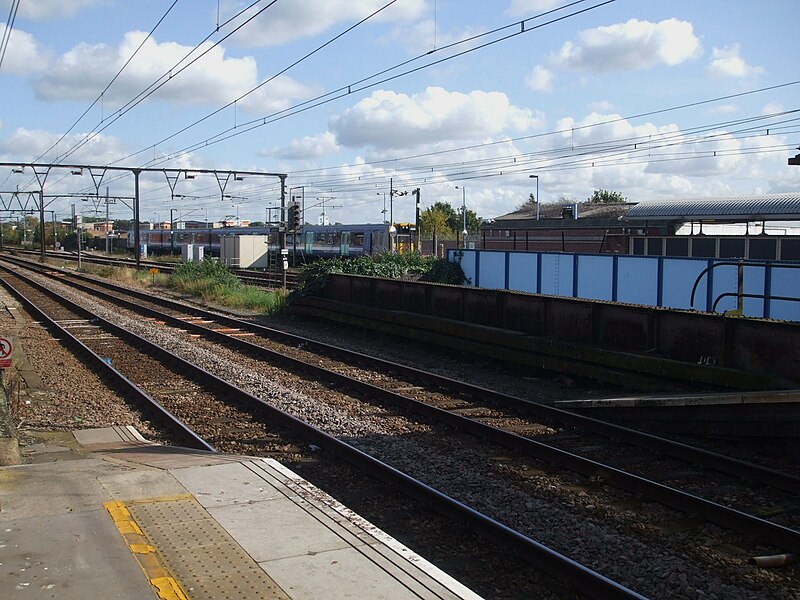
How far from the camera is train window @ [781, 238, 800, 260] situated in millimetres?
23205

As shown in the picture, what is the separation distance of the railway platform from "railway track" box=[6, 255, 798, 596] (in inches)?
119

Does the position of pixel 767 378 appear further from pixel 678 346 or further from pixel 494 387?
pixel 494 387

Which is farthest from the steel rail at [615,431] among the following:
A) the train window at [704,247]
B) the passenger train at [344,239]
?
the passenger train at [344,239]

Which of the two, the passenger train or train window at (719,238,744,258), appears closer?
train window at (719,238,744,258)

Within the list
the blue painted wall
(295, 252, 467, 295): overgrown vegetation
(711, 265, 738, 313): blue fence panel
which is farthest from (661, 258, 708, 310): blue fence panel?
(295, 252, 467, 295): overgrown vegetation

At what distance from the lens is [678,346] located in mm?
12617

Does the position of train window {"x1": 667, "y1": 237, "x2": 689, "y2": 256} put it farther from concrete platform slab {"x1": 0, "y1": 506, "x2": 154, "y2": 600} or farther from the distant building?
concrete platform slab {"x1": 0, "y1": 506, "x2": 154, "y2": 600}

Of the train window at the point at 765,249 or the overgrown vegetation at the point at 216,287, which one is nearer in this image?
the train window at the point at 765,249

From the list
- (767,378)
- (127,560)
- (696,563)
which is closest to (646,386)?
(767,378)

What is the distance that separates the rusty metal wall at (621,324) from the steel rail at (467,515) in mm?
5908

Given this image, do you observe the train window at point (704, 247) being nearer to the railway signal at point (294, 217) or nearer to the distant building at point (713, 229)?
the distant building at point (713, 229)

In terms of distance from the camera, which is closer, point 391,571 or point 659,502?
point 391,571

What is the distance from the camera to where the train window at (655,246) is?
27344 mm

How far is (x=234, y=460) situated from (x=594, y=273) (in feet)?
42.5
